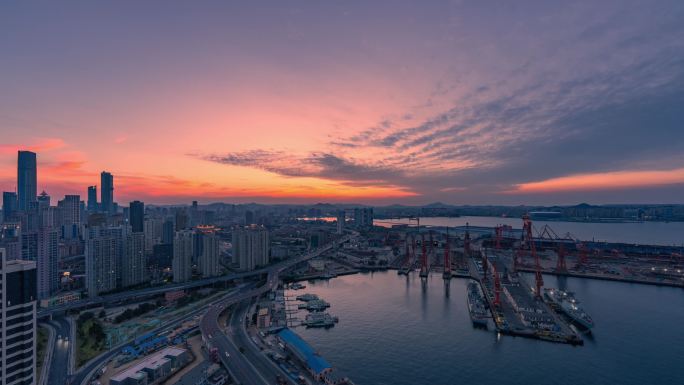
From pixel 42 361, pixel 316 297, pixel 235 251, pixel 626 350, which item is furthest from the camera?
pixel 235 251

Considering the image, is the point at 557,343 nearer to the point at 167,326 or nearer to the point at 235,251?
the point at 167,326

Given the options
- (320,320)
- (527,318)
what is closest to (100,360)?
(320,320)

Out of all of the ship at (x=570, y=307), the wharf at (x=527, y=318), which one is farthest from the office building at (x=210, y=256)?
the ship at (x=570, y=307)

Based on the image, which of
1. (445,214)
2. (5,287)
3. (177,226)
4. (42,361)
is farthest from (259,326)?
(445,214)

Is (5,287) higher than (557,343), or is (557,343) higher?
(5,287)

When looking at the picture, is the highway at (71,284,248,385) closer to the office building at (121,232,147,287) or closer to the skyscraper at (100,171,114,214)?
the office building at (121,232,147,287)

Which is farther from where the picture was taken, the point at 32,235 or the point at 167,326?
the point at 32,235
